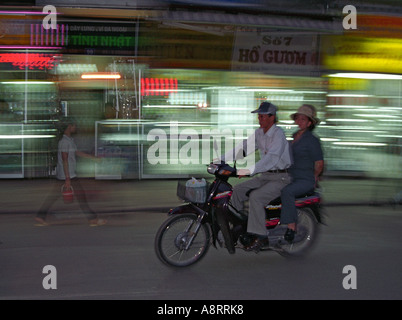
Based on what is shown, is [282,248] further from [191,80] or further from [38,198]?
[191,80]

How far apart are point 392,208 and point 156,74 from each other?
5.40 meters

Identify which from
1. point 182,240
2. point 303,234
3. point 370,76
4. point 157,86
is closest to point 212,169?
point 182,240

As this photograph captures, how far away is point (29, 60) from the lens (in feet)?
40.0

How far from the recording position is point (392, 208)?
33.4ft

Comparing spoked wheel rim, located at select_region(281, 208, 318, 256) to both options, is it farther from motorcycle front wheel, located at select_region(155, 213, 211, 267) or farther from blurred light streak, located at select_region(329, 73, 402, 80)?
blurred light streak, located at select_region(329, 73, 402, 80)

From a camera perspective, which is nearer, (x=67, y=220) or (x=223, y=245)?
(x=223, y=245)

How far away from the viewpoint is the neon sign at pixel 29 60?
12.2 meters

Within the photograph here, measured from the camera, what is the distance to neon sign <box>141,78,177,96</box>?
12.4m

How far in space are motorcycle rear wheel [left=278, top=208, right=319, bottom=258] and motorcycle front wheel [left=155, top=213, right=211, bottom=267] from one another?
1.07 m

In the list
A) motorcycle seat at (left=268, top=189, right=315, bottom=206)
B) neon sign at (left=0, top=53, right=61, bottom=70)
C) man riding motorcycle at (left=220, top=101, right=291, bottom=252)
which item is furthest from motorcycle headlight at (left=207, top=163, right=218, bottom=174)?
neon sign at (left=0, top=53, right=61, bottom=70)

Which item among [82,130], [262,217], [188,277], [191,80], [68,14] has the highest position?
[68,14]

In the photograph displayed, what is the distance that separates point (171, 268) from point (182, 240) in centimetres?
32

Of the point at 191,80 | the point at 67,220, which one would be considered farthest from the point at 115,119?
the point at 67,220

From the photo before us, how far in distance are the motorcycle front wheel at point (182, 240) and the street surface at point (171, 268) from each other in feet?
0.41
